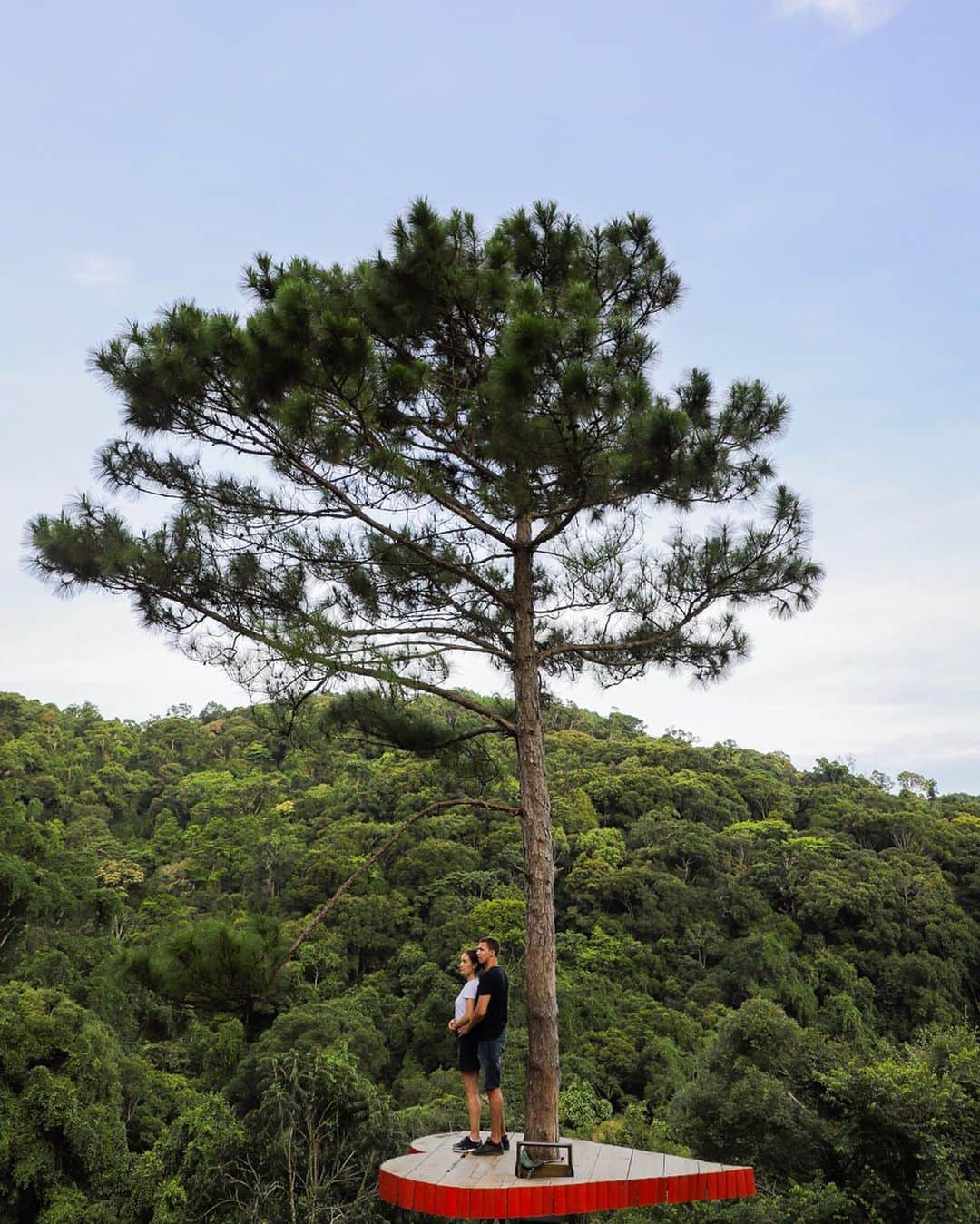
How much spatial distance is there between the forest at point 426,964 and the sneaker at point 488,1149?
1196 mm

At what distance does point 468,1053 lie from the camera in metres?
4.11

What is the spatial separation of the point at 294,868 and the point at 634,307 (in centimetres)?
2688

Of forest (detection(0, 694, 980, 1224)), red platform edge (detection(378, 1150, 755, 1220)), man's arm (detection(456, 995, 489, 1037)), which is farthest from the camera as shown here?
forest (detection(0, 694, 980, 1224))

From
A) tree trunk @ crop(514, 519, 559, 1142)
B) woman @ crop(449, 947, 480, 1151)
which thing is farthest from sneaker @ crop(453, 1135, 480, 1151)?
tree trunk @ crop(514, 519, 559, 1142)

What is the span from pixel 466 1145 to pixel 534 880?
4.13ft

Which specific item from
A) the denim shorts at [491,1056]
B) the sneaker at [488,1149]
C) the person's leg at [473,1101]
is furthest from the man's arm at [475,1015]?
the sneaker at [488,1149]

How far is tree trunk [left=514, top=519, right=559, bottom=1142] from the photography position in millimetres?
4453

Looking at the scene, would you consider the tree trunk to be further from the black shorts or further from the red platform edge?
the red platform edge

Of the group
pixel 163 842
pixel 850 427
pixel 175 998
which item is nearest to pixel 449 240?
pixel 175 998

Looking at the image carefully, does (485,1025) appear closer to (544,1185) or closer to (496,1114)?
(496,1114)

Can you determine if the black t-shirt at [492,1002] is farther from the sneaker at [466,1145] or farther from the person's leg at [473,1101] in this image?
the sneaker at [466,1145]

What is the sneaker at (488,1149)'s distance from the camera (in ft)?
13.4

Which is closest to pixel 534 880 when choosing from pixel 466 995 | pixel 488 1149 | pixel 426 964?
pixel 466 995

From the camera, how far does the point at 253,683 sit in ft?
16.0
